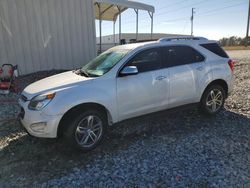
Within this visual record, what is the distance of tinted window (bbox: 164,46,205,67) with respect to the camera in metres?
4.97

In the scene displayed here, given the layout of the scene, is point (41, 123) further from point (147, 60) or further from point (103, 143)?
point (147, 60)

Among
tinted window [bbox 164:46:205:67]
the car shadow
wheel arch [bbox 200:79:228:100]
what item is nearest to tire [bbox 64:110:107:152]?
the car shadow

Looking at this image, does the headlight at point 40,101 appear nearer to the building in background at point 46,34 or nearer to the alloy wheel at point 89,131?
the alloy wheel at point 89,131

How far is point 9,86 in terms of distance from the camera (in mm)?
7875

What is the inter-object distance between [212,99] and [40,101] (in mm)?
3702

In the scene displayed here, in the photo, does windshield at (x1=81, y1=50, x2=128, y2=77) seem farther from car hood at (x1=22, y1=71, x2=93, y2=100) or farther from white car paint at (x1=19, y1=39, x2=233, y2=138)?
car hood at (x1=22, y1=71, x2=93, y2=100)

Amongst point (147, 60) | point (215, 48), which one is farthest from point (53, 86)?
point (215, 48)

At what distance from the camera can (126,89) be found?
14.3 feet

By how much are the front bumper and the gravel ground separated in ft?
1.43

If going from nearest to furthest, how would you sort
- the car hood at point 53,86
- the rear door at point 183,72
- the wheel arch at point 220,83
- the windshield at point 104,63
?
the car hood at point 53,86, the windshield at point 104,63, the rear door at point 183,72, the wheel arch at point 220,83

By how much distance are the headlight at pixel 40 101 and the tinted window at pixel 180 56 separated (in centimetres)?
230

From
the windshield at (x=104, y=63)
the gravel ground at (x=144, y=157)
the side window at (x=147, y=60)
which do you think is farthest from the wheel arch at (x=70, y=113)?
the side window at (x=147, y=60)

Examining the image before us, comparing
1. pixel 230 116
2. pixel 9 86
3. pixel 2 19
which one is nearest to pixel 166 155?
pixel 230 116

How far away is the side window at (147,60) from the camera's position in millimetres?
4609
